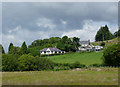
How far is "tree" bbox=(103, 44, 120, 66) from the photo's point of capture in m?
43.5

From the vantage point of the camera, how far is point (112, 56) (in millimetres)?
44188

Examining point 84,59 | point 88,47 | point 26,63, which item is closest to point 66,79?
point 26,63

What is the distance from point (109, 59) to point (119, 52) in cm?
354

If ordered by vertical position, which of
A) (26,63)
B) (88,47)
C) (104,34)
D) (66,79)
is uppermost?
(104,34)

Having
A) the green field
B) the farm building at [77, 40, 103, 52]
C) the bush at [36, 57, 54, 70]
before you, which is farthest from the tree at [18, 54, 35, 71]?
the farm building at [77, 40, 103, 52]

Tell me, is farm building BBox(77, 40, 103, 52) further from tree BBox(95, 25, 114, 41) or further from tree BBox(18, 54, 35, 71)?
tree BBox(18, 54, 35, 71)

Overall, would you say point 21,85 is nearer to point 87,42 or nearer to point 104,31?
point 87,42

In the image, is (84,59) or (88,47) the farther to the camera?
(88,47)

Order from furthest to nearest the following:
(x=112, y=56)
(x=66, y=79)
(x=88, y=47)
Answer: (x=88, y=47), (x=112, y=56), (x=66, y=79)

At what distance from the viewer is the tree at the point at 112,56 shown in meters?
43.5

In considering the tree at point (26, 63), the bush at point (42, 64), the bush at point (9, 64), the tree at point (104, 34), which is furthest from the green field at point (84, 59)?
the tree at point (104, 34)

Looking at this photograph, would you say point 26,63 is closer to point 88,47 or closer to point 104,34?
point 88,47

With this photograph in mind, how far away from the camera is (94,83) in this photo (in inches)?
455

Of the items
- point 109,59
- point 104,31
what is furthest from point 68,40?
point 109,59
